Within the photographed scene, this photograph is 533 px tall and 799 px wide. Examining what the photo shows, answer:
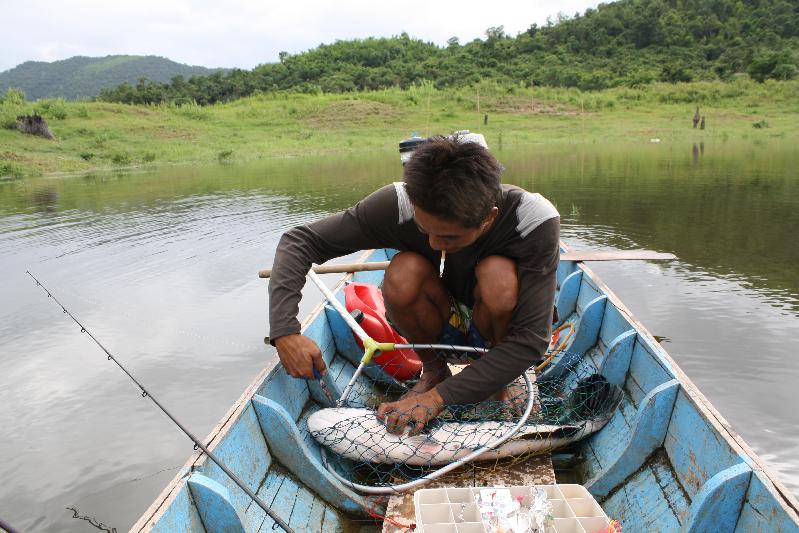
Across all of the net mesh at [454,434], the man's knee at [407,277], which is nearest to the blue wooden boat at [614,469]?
the net mesh at [454,434]

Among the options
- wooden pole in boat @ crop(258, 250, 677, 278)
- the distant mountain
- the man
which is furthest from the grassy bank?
the distant mountain

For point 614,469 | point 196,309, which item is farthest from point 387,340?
point 196,309

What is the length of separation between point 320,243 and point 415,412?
841 mm

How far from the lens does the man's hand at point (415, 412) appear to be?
2.31 m

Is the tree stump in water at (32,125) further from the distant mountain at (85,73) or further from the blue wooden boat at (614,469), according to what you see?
the distant mountain at (85,73)

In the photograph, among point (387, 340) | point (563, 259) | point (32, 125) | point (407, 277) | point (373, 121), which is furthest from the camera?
point (373, 121)

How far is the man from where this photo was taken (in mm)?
2025

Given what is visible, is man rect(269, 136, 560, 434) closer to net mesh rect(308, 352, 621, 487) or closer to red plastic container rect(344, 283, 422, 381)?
net mesh rect(308, 352, 621, 487)

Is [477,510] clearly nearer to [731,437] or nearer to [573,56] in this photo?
[731,437]

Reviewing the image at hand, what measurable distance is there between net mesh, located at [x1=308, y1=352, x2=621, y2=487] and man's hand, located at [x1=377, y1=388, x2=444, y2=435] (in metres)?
0.04

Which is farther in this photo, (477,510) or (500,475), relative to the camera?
(500,475)

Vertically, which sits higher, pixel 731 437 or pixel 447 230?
pixel 447 230

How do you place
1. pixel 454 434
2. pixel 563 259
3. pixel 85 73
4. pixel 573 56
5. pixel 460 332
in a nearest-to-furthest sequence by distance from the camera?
1. pixel 454 434
2. pixel 460 332
3. pixel 563 259
4. pixel 573 56
5. pixel 85 73

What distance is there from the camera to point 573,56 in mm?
50375
